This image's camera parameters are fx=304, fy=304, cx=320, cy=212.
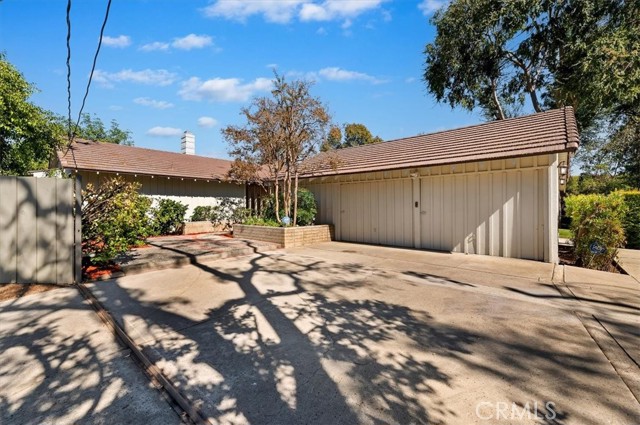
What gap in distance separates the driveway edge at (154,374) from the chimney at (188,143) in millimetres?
16076

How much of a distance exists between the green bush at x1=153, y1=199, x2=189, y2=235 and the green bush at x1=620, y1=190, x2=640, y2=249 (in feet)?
52.5

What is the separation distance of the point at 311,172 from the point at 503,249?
23.8 ft

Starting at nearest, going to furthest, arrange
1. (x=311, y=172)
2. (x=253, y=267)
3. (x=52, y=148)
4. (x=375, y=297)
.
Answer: (x=375, y=297) < (x=253, y=267) < (x=311, y=172) < (x=52, y=148)

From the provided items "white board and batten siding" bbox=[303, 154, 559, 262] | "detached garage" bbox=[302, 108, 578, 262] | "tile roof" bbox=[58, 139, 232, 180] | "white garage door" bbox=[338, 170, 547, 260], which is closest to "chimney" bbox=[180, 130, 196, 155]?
"tile roof" bbox=[58, 139, 232, 180]

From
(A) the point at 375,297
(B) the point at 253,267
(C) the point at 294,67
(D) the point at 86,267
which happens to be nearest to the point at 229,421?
(A) the point at 375,297

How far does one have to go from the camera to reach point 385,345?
310 centimetres

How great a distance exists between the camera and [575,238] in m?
7.47

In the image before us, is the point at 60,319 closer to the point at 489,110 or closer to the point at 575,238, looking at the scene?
the point at 575,238

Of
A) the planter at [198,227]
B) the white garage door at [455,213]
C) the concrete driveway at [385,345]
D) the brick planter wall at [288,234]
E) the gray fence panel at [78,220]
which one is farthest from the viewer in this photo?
the planter at [198,227]

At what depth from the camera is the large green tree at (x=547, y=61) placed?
1295 centimetres

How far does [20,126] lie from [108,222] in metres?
11.7

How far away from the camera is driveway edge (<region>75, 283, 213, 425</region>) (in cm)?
205

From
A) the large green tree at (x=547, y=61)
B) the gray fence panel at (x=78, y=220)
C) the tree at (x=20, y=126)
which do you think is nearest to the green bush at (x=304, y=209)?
the gray fence panel at (x=78, y=220)

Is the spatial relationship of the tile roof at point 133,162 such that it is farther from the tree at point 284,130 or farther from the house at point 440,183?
the tree at point 284,130
